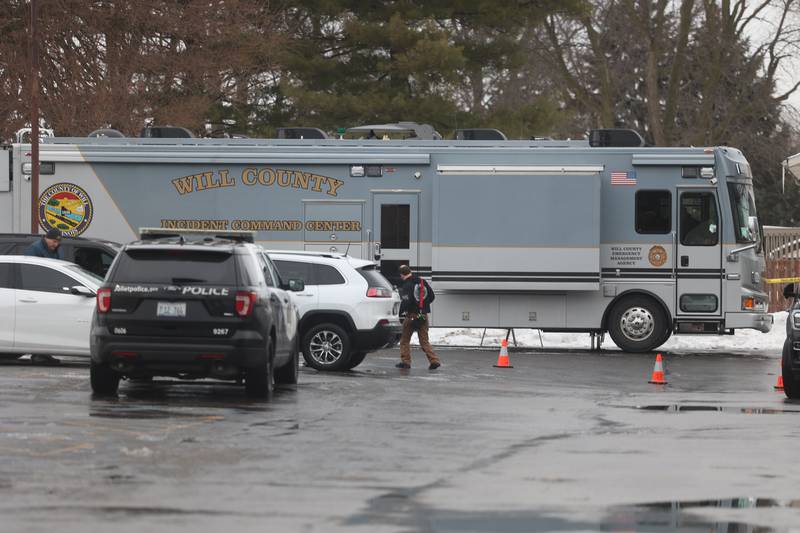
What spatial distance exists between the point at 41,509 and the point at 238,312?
715 cm

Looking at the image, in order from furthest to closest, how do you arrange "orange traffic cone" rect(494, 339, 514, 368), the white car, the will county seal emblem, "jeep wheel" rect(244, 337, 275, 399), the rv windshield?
the will county seal emblem
the rv windshield
"orange traffic cone" rect(494, 339, 514, 368)
the white car
"jeep wheel" rect(244, 337, 275, 399)

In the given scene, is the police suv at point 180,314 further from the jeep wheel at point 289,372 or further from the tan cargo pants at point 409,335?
the tan cargo pants at point 409,335

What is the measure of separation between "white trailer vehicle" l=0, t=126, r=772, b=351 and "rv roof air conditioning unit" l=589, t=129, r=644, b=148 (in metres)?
0.02

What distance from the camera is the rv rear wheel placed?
87.8 feet

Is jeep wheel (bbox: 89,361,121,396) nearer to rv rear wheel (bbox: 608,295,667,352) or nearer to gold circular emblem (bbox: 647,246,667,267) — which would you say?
rv rear wheel (bbox: 608,295,667,352)

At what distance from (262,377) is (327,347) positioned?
203 inches

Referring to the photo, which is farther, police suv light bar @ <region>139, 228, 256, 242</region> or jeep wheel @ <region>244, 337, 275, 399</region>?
police suv light bar @ <region>139, 228, 256, 242</region>

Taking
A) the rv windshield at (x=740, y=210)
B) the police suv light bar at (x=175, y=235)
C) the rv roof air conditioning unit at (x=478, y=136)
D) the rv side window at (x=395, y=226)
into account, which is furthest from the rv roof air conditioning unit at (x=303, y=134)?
the police suv light bar at (x=175, y=235)

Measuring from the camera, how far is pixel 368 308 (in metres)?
21.7

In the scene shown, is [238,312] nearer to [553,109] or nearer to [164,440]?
[164,440]

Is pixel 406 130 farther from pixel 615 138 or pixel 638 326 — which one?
pixel 638 326

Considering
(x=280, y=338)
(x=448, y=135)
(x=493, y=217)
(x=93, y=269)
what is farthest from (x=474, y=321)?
(x=448, y=135)

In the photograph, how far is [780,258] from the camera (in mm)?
36031

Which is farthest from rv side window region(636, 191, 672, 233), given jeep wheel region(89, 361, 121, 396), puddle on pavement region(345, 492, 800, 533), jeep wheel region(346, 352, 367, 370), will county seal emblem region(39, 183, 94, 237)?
puddle on pavement region(345, 492, 800, 533)
